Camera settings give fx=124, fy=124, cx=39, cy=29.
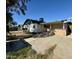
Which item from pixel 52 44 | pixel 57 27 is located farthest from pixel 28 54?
pixel 57 27

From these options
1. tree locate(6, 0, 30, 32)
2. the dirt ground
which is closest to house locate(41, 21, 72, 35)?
the dirt ground

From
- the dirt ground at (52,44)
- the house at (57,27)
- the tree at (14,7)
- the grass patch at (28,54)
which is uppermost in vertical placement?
the tree at (14,7)

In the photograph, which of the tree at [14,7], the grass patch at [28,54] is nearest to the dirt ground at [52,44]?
the grass patch at [28,54]

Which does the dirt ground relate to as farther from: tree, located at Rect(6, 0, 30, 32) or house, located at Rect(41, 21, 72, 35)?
tree, located at Rect(6, 0, 30, 32)

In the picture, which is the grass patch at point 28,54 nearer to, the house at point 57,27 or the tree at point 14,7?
the house at point 57,27

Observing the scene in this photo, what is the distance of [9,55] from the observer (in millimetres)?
1065

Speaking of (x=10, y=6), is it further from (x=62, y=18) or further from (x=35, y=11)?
(x=62, y=18)

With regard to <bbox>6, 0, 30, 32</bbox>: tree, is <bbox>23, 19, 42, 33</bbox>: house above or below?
below

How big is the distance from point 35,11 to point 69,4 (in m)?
0.32

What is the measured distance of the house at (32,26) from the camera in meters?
1.12

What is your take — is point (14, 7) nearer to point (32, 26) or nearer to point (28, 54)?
Result: point (32, 26)

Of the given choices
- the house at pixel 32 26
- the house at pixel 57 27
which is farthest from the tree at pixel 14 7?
the house at pixel 57 27

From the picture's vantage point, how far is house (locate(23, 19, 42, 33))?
1.12m

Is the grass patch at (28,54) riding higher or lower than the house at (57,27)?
lower
